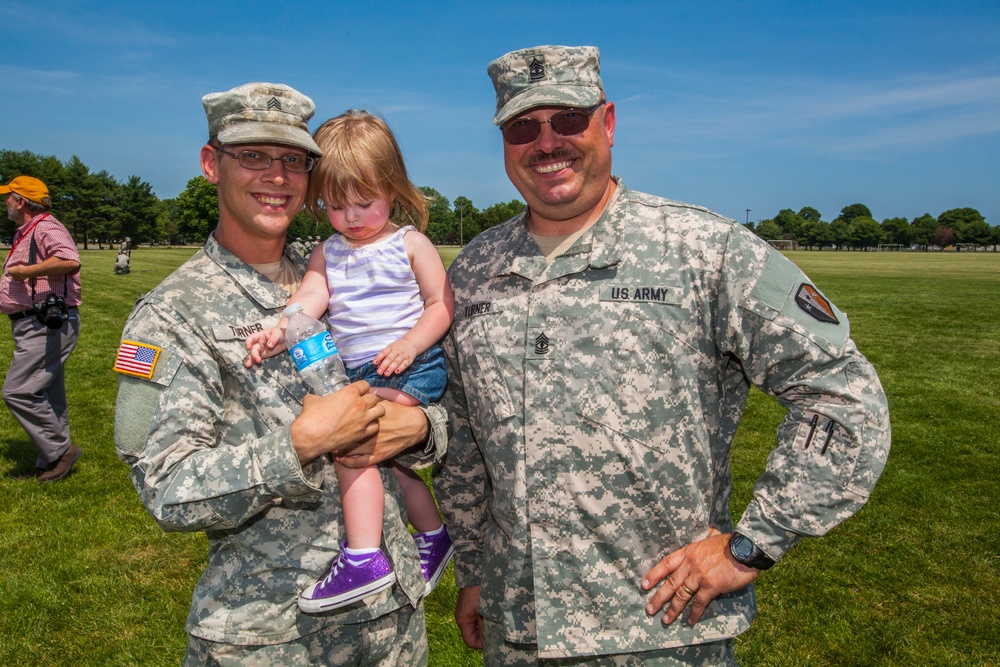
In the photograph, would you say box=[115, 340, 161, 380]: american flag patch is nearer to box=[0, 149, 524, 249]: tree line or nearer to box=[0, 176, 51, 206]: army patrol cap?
box=[0, 176, 51, 206]: army patrol cap

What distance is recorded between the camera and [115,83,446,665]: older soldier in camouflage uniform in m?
2.20

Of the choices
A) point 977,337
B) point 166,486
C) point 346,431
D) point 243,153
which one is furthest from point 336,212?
point 977,337

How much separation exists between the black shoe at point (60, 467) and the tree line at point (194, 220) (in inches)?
1577

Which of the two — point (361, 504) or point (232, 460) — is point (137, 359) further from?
point (361, 504)

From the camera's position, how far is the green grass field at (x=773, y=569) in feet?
→ 15.2

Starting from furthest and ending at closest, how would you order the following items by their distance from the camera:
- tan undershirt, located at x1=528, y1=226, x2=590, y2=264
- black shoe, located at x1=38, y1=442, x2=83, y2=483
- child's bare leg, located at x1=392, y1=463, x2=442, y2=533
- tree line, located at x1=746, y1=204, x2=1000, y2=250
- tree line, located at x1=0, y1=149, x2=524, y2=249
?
tree line, located at x1=746, y1=204, x2=1000, y2=250, tree line, located at x1=0, y1=149, x2=524, y2=249, black shoe, located at x1=38, y1=442, x2=83, y2=483, child's bare leg, located at x1=392, y1=463, x2=442, y2=533, tan undershirt, located at x1=528, y1=226, x2=590, y2=264

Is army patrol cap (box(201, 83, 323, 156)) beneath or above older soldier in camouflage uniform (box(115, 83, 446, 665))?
above

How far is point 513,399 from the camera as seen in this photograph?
102 inches

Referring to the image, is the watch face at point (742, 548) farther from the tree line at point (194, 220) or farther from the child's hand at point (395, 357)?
the tree line at point (194, 220)

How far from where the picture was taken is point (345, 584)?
2410 millimetres

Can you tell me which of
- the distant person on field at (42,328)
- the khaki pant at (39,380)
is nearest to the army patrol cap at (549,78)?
the distant person on field at (42,328)

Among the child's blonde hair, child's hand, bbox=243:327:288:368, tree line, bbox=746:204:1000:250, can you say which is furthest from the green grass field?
tree line, bbox=746:204:1000:250

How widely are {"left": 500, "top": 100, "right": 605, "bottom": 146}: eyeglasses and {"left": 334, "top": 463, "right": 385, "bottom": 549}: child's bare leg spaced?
1.28 meters

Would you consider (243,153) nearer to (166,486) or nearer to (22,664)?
(166,486)
